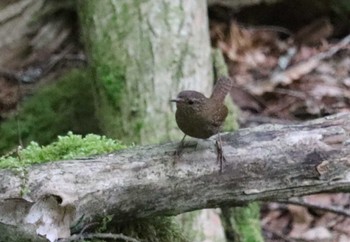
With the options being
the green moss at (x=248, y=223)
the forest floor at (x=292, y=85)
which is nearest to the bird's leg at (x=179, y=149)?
the green moss at (x=248, y=223)

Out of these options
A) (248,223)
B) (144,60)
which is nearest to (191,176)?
(248,223)

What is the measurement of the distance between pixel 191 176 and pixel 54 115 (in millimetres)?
3458

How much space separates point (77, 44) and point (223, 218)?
3495 millimetres

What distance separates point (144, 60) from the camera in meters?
5.58

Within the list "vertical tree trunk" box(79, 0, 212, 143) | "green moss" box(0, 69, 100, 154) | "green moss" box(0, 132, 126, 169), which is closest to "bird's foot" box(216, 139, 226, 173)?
"green moss" box(0, 132, 126, 169)

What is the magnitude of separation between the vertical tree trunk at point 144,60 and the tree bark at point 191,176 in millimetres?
1747

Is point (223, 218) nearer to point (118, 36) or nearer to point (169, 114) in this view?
point (169, 114)

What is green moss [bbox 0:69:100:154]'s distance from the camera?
6516 mm

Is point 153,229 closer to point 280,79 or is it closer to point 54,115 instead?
point 54,115

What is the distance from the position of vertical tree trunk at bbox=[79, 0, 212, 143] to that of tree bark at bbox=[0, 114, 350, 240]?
5.73 ft

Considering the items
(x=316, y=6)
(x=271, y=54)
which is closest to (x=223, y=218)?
(x=271, y=54)

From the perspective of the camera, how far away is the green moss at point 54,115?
6516 millimetres

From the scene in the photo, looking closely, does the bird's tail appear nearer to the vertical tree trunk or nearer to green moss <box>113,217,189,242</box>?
green moss <box>113,217,189,242</box>

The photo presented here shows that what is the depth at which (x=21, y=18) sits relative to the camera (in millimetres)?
7699
